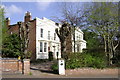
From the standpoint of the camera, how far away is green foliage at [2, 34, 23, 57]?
20984 millimetres

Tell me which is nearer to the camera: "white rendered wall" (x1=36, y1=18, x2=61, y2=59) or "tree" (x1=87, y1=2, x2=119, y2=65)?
"tree" (x1=87, y1=2, x2=119, y2=65)

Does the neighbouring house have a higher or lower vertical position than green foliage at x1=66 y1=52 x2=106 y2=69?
higher

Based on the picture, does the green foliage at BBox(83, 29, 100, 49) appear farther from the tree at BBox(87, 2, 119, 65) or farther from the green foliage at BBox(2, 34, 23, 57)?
the green foliage at BBox(2, 34, 23, 57)

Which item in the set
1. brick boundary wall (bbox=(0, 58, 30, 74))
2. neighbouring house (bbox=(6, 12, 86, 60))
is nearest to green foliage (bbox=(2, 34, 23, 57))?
neighbouring house (bbox=(6, 12, 86, 60))

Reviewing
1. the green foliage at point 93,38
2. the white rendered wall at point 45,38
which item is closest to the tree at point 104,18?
the green foliage at point 93,38

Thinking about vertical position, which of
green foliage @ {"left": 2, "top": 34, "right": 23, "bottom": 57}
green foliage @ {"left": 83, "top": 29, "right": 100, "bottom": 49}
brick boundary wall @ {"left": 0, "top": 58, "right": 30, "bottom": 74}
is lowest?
brick boundary wall @ {"left": 0, "top": 58, "right": 30, "bottom": 74}

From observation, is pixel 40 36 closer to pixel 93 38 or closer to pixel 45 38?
pixel 45 38

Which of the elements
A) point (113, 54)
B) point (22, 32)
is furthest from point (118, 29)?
point (22, 32)

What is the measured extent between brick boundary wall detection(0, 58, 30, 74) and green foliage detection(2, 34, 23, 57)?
26.7 ft

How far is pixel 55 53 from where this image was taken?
2892cm

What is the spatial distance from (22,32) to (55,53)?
14225mm

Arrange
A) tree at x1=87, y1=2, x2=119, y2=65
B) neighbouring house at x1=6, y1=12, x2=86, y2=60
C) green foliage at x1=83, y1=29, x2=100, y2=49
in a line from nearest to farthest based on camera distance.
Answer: tree at x1=87, y1=2, x2=119, y2=65 < green foliage at x1=83, y1=29, x2=100, y2=49 < neighbouring house at x1=6, y1=12, x2=86, y2=60

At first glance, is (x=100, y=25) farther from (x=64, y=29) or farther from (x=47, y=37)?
(x=47, y=37)

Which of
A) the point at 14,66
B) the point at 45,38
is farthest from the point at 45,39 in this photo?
the point at 14,66
